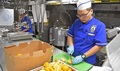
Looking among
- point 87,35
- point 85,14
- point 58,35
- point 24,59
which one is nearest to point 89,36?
point 87,35

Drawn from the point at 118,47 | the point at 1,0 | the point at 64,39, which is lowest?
the point at 64,39

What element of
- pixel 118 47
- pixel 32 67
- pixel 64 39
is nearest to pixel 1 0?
pixel 64 39

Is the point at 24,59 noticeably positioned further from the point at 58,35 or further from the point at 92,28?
the point at 58,35

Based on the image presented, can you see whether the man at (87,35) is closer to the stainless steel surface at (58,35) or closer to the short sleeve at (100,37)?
the short sleeve at (100,37)

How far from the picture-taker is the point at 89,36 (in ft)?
5.41

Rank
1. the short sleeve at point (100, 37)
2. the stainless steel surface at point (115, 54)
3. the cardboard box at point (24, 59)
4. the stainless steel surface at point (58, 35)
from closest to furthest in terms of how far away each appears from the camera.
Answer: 1. the stainless steel surface at point (115, 54)
2. the cardboard box at point (24, 59)
3. the short sleeve at point (100, 37)
4. the stainless steel surface at point (58, 35)

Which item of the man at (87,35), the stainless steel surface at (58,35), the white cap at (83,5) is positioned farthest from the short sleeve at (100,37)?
the stainless steel surface at (58,35)

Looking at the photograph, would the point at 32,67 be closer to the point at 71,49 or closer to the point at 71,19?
the point at 71,49

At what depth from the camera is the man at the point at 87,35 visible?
1586 millimetres

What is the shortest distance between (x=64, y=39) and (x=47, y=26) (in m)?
0.79

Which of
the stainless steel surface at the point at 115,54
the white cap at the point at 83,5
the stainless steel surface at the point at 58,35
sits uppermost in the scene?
the white cap at the point at 83,5

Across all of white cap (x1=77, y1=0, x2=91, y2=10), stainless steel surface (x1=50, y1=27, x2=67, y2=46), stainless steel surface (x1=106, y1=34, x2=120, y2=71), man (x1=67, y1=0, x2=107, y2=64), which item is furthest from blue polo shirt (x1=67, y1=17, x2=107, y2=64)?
stainless steel surface (x1=50, y1=27, x2=67, y2=46)

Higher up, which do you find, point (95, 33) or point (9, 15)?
point (9, 15)

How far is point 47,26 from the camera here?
4.46 m
